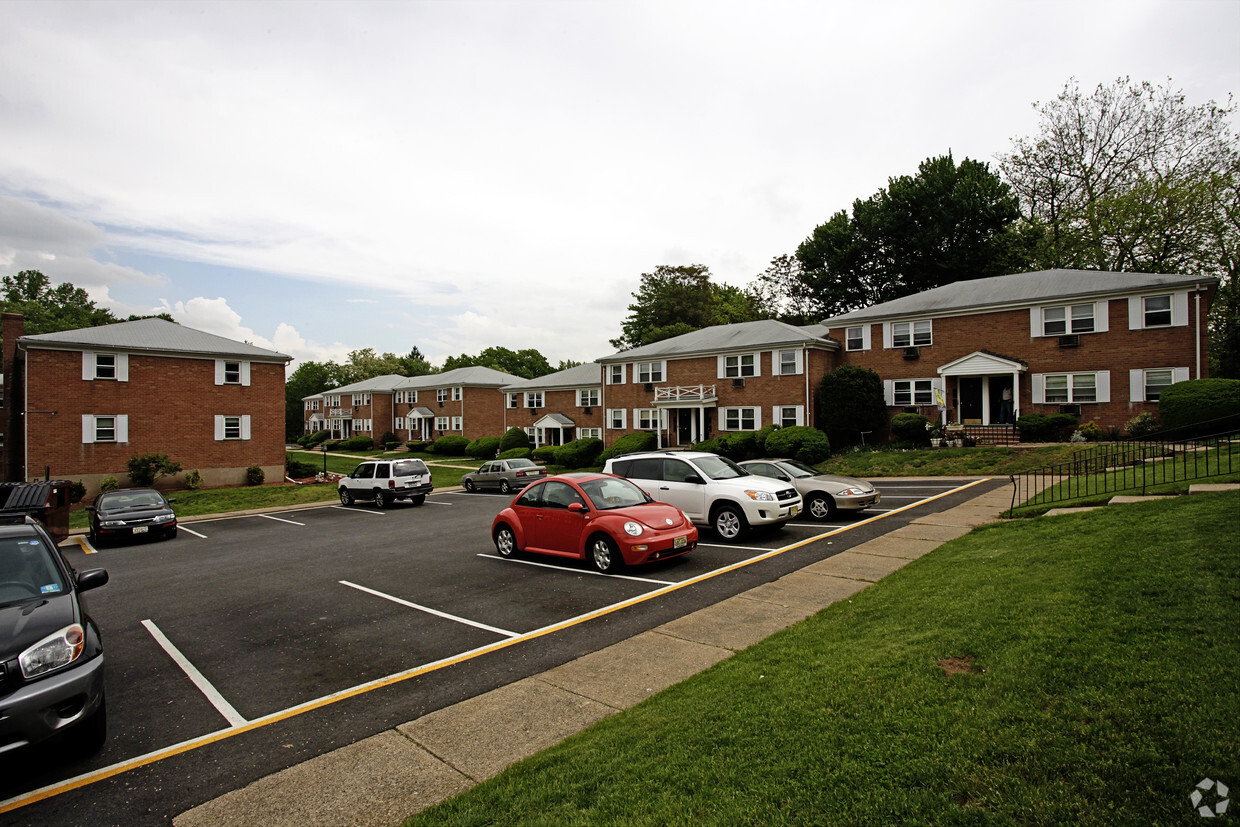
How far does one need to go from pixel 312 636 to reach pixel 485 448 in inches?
1576

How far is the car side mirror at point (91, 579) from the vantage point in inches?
219

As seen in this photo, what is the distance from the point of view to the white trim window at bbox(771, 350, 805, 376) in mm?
31516

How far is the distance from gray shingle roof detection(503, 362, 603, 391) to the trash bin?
3154 cm

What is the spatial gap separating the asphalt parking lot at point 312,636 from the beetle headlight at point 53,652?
2.54ft

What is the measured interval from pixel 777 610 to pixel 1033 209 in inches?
1873

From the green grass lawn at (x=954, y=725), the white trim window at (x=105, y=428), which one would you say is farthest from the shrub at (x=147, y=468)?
the green grass lawn at (x=954, y=725)

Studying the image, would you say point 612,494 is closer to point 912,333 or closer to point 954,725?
point 954,725

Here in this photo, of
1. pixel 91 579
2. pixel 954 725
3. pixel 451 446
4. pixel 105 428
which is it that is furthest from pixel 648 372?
pixel 954 725

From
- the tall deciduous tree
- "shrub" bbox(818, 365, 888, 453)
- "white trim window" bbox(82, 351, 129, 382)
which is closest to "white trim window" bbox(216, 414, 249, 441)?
"white trim window" bbox(82, 351, 129, 382)

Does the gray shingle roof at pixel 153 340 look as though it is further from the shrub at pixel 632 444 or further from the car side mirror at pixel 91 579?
the car side mirror at pixel 91 579

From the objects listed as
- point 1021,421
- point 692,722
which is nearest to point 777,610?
point 692,722

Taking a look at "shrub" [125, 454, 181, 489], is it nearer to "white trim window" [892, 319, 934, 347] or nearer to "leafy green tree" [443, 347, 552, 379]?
"white trim window" [892, 319, 934, 347]

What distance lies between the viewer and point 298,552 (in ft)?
44.1

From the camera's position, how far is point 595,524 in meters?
9.62
